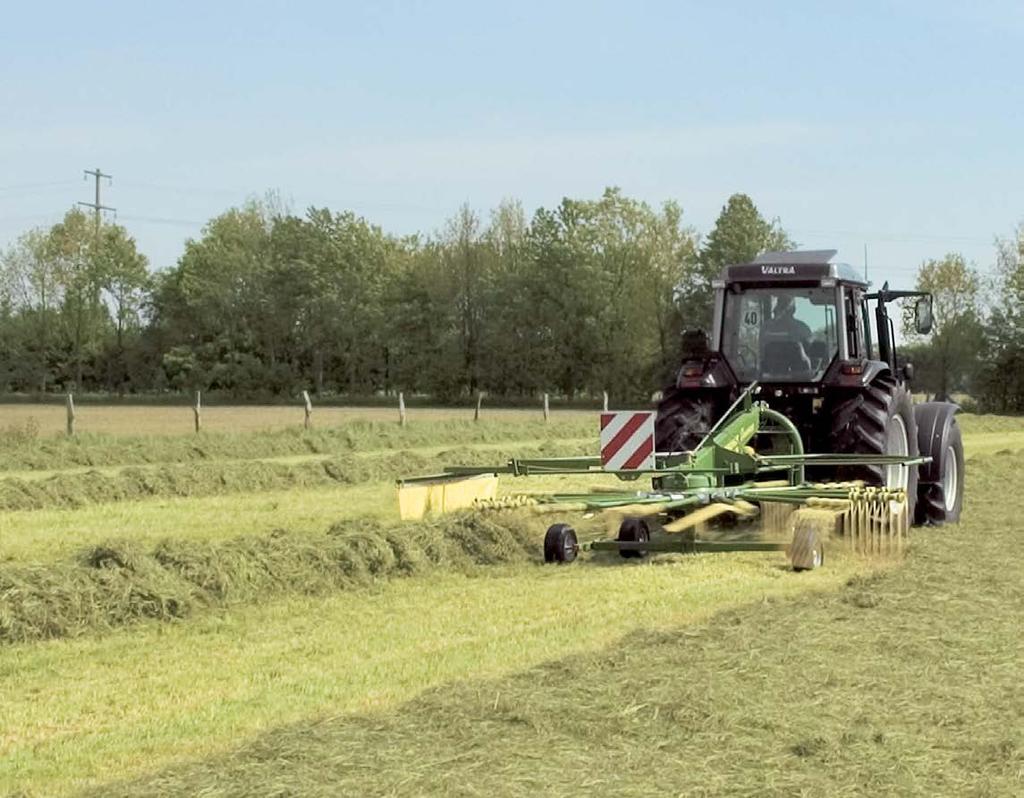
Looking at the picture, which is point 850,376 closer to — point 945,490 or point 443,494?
point 945,490

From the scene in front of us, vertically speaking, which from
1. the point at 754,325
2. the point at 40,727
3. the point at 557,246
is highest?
the point at 557,246

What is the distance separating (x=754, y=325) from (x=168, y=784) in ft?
29.2

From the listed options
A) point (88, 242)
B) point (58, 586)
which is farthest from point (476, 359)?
point (58, 586)

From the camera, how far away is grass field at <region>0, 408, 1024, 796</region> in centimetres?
485

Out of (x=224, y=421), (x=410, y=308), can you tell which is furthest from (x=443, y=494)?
(x=410, y=308)

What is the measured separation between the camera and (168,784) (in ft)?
15.2

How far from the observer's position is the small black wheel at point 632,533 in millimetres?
10422

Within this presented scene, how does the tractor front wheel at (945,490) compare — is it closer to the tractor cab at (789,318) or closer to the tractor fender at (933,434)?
the tractor fender at (933,434)

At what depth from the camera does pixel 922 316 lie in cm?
1245

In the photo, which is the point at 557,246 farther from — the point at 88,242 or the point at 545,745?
the point at 545,745

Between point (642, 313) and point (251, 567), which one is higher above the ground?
point (642, 313)

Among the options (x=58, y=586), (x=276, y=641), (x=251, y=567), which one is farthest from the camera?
(x=251, y=567)

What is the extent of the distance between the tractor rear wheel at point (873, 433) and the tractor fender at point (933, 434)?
528mm

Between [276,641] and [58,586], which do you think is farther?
[58,586]
